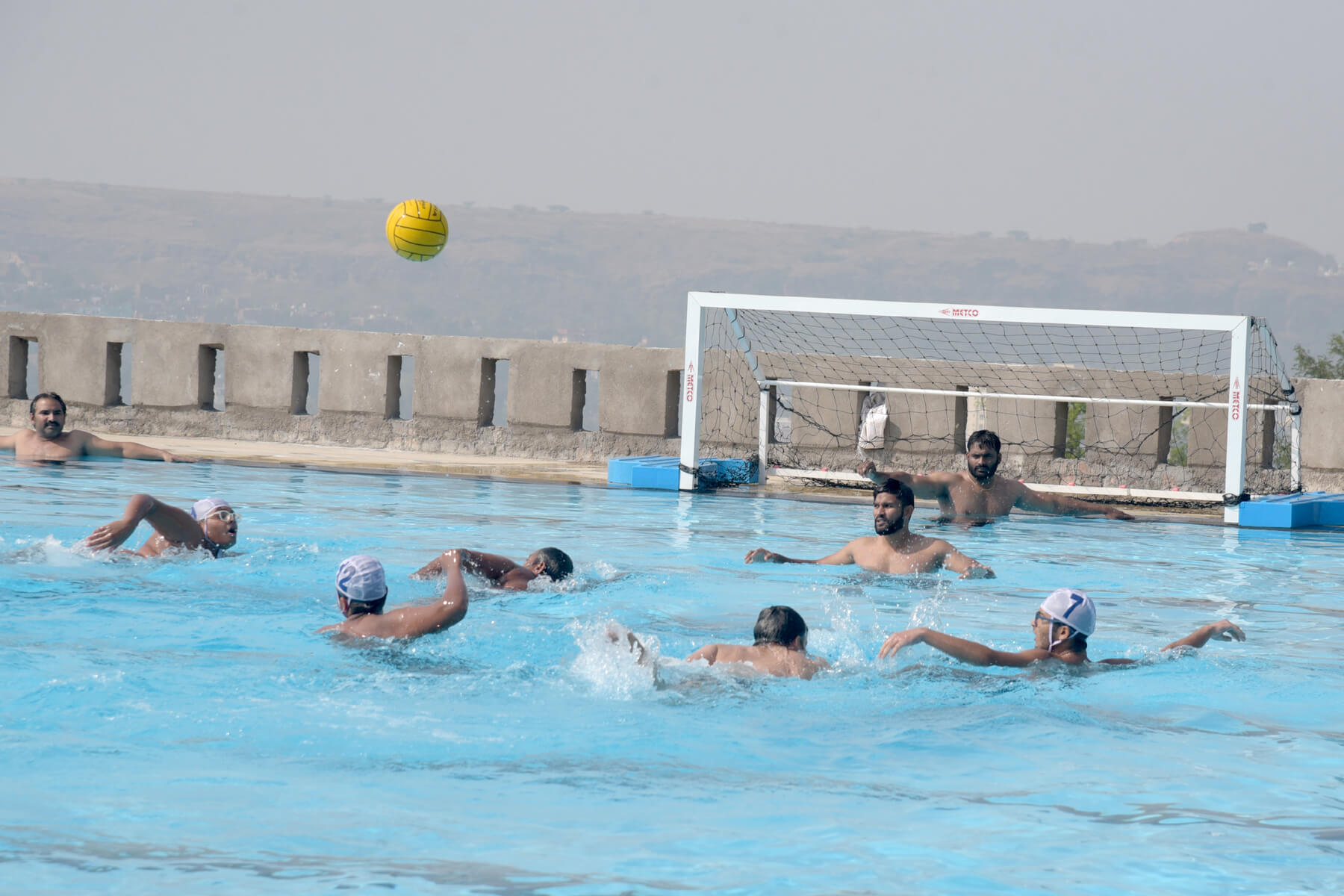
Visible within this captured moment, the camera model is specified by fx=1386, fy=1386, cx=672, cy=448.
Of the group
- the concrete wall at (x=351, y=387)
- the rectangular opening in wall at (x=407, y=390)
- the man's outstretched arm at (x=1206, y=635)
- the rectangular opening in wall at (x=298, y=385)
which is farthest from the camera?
the rectangular opening in wall at (x=298, y=385)

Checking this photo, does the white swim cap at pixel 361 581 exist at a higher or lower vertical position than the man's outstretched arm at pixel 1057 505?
lower

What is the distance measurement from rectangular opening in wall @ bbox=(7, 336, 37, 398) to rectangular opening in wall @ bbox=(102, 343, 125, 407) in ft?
3.27

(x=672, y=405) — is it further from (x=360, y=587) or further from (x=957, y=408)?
(x=360, y=587)

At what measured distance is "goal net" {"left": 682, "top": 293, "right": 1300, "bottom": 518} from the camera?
1291cm

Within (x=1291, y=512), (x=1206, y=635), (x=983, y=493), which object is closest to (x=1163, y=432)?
(x=1291, y=512)

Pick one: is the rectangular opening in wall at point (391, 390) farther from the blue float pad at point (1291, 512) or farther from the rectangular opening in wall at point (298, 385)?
the blue float pad at point (1291, 512)

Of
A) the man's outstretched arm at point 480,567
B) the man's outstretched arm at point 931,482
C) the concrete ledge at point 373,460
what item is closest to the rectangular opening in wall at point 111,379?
the concrete ledge at point 373,460

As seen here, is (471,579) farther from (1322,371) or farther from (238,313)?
(238,313)

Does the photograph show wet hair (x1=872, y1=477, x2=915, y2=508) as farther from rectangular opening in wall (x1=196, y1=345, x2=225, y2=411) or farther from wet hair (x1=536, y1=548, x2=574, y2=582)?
rectangular opening in wall (x1=196, y1=345, x2=225, y2=411)

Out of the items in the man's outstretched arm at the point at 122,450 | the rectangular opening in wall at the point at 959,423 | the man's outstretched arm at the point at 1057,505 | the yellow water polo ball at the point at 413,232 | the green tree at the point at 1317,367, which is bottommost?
the man's outstretched arm at the point at 1057,505

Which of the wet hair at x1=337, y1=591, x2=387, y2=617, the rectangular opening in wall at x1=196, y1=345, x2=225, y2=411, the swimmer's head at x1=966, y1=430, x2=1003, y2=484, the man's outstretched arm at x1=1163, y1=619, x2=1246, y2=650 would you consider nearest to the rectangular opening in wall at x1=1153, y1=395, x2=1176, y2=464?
the swimmer's head at x1=966, y1=430, x2=1003, y2=484

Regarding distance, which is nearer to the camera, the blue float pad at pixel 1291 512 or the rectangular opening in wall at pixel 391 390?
the blue float pad at pixel 1291 512

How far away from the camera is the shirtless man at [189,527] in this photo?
804 centimetres

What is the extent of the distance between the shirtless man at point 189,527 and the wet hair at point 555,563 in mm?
1885
